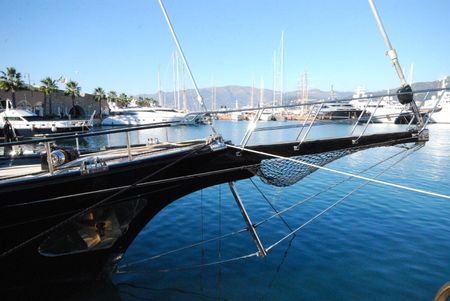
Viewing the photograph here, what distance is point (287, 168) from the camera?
200 inches

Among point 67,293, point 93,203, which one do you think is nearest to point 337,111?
point 93,203

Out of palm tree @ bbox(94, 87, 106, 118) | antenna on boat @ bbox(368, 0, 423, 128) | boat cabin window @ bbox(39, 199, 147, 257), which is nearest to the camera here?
boat cabin window @ bbox(39, 199, 147, 257)

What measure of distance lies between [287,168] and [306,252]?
2.77m

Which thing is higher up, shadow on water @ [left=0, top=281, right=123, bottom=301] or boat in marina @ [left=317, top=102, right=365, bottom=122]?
boat in marina @ [left=317, top=102, right=365, bottom=122]

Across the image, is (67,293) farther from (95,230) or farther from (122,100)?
(122,100)

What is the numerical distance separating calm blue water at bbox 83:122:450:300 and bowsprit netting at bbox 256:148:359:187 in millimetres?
2016

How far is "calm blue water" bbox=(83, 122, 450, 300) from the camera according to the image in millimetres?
5398

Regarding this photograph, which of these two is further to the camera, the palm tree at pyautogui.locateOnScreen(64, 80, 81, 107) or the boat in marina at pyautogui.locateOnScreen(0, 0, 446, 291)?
the palm tree at pyautogui.locateOnScreen(64, 80, 81, 107)

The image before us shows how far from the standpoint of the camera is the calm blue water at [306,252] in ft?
17.7

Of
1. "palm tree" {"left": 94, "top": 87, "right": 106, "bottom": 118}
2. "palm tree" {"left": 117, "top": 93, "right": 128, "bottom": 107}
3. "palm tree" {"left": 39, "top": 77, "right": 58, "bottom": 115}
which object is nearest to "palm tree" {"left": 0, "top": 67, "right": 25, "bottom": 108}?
"palm tree" {"left": 39, "top": 77, "right": 58, "bottom": 115}

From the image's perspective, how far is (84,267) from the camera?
492cm

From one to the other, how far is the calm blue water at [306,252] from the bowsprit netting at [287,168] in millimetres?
2016

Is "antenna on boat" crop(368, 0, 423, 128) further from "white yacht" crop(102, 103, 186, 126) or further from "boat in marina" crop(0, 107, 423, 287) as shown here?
"white yacht" crop(102, 103, 186, 126)

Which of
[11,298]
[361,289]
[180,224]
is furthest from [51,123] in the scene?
[361,289]
